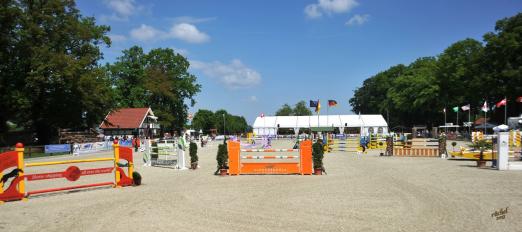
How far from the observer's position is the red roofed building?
6072 cm

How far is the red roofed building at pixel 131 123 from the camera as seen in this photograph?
60.7 m

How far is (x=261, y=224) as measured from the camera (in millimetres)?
7551

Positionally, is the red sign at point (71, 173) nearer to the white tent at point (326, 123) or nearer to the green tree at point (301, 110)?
the white tent at point (326, 123)

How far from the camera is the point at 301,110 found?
456 ft

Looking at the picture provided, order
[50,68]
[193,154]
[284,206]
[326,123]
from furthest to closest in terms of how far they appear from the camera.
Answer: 1. [326,123]
2. [50,68]
3. [193,154]
4. [284,206]

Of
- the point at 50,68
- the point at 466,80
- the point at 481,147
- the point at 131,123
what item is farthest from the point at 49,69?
the point at 466,80

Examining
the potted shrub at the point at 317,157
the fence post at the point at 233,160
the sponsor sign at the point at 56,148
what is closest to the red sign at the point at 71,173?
the fence post at the point at 233,160

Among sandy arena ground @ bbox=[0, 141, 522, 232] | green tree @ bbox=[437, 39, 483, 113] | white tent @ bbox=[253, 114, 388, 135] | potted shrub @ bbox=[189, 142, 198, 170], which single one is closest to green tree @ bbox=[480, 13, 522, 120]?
green tree @ bbox=[437, 39, 483, 113]

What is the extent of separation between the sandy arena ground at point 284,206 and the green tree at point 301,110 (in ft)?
408

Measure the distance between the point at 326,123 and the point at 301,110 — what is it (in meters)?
65.0

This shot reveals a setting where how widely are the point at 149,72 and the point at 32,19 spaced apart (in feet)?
98.9

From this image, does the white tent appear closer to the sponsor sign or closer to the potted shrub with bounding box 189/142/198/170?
the sponsor sign

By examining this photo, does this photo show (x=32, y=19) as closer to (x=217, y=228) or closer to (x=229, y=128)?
(x=217, y=228)

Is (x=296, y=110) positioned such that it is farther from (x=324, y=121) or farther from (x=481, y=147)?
Answer: (x=481, y=147)
